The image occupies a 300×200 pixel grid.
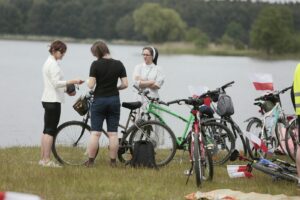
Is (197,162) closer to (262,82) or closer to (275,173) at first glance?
(275,173)

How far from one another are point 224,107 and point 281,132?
86cm

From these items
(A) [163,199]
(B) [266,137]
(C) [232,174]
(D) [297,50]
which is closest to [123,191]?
(A) [163,199]

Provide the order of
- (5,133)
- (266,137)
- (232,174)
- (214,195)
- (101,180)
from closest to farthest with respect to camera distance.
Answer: (214,195), (101,180), (232,174), (266,137), (5,133)

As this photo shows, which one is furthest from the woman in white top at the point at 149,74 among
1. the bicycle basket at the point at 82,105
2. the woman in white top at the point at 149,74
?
the bicycle basket at the point at 82,105

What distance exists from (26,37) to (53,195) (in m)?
137

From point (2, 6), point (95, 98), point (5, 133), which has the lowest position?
point (5, 133)

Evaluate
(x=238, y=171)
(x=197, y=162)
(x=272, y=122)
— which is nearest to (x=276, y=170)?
(x=238, y=171)

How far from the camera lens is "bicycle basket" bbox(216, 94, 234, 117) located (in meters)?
10.1

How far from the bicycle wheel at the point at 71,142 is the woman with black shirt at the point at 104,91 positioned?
33 cm

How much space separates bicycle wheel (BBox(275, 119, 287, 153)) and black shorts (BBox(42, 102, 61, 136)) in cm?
299

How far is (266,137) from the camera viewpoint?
32.7 feet

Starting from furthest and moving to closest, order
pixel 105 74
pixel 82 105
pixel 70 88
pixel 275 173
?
pixel 82 105 → pixel 70 88 → pixel 105 74 → pixel 275 173

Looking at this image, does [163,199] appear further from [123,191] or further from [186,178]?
[186,178]

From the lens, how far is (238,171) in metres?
8.65
